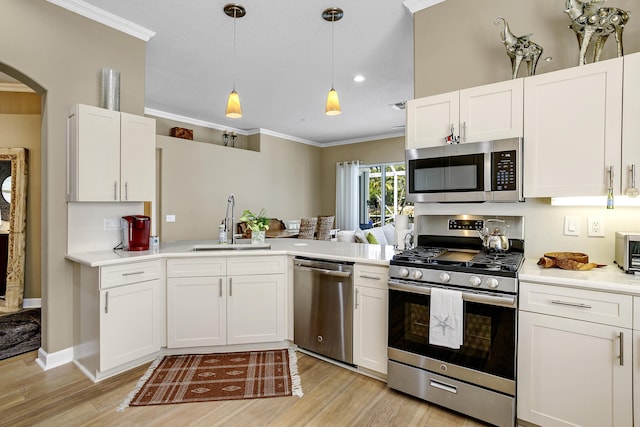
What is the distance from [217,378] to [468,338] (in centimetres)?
176

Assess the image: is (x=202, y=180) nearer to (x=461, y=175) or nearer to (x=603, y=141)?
(x=461, y=175)

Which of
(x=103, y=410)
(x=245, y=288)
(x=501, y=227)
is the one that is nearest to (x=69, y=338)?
(x=103, y=410)

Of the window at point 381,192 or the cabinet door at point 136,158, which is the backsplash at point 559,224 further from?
the window at point 381,192

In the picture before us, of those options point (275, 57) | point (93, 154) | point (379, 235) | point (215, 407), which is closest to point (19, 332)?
point (93, 154)

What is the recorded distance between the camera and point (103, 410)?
6.80 feet

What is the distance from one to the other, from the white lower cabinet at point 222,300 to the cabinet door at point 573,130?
2041 millimetres

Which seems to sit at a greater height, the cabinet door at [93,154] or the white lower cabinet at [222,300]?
the cabinet door at [93,154]

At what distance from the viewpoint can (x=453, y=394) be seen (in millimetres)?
2018

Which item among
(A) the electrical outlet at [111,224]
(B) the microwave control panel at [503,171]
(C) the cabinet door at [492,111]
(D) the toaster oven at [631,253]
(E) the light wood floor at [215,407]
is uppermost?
(C) the cabinet door at [492,111]

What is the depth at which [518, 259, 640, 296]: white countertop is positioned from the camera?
1.58 metres

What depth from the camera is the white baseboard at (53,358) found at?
260 centimetres

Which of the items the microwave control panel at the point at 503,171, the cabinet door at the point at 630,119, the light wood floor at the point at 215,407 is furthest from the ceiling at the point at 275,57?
the light wood floor at the point at 215,407

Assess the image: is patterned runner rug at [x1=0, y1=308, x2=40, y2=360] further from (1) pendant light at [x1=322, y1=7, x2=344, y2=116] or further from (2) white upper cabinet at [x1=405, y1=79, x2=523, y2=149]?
(2) white upper cabinet at [x1=405, y1=79, x2=523, y2=149]

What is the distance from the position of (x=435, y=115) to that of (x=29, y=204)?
15.6 feet
